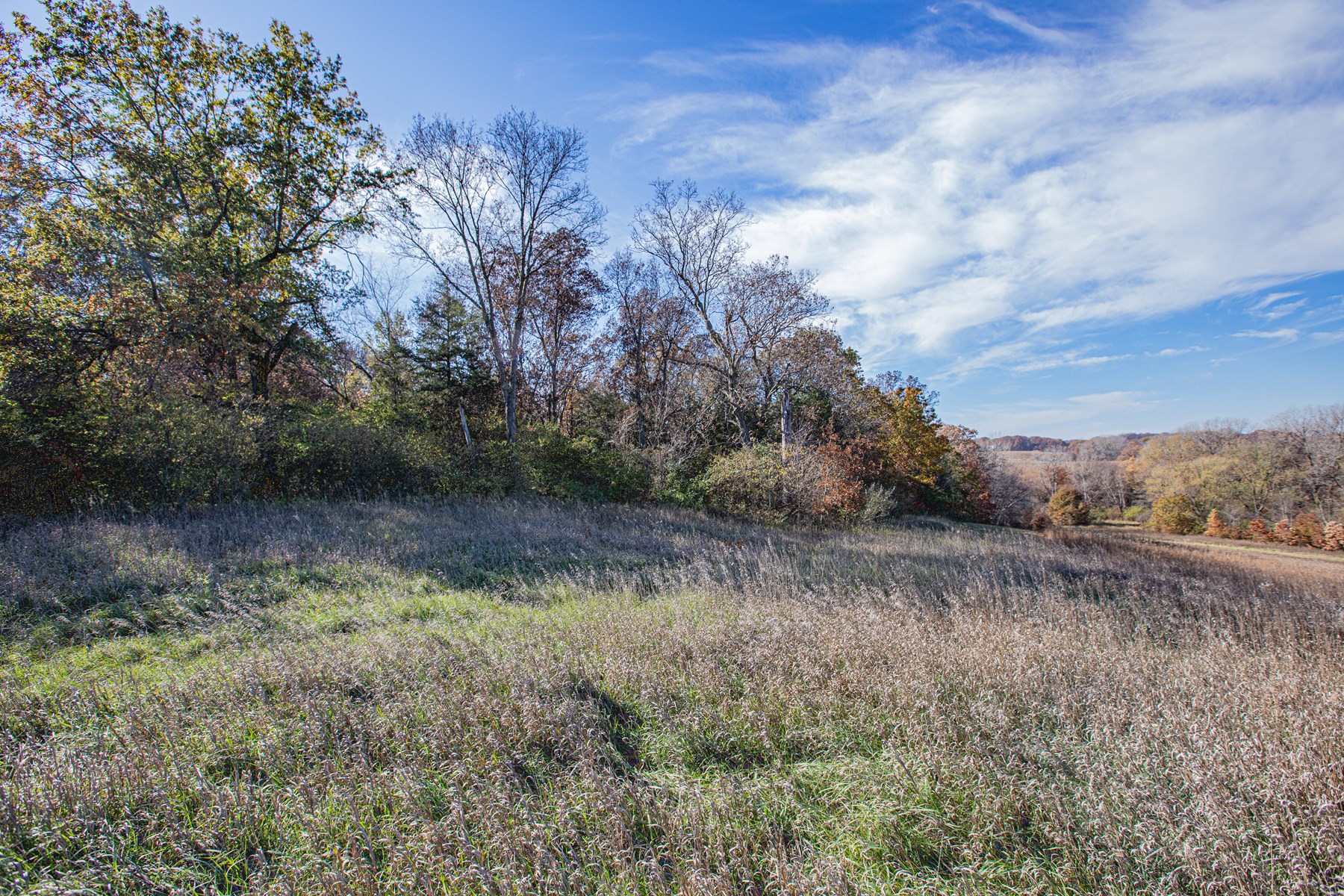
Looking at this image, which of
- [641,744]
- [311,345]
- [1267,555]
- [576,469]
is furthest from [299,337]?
[1267,555]

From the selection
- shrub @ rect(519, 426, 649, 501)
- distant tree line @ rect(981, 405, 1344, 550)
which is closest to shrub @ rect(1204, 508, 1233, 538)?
distant tree line @ rect(981, 405, 1344, 550)

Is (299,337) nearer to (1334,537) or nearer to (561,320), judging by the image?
(561,320)

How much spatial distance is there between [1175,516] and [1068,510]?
6634 mm

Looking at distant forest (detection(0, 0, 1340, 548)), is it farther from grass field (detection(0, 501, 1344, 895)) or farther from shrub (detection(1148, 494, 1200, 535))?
shrub (detection(1148, 494, 1200, 535))

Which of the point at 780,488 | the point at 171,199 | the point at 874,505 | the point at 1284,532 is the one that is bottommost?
the point at 1284,532

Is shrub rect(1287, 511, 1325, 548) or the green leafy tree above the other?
the green leafy tree

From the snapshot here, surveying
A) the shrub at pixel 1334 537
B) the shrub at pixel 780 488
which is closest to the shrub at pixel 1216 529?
the shrub at pixel 1334 537

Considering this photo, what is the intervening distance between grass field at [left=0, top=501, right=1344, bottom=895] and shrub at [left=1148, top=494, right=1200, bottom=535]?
45.0 metres

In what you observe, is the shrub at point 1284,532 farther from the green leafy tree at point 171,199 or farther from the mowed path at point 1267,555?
the green leafy tree at point 171,199

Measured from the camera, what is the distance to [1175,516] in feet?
128

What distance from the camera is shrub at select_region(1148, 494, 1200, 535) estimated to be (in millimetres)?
38875

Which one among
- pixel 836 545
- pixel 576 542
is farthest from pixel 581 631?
pixel 836 545

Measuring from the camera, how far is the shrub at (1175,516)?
128 feet

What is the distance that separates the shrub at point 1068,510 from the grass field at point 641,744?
43684mm
